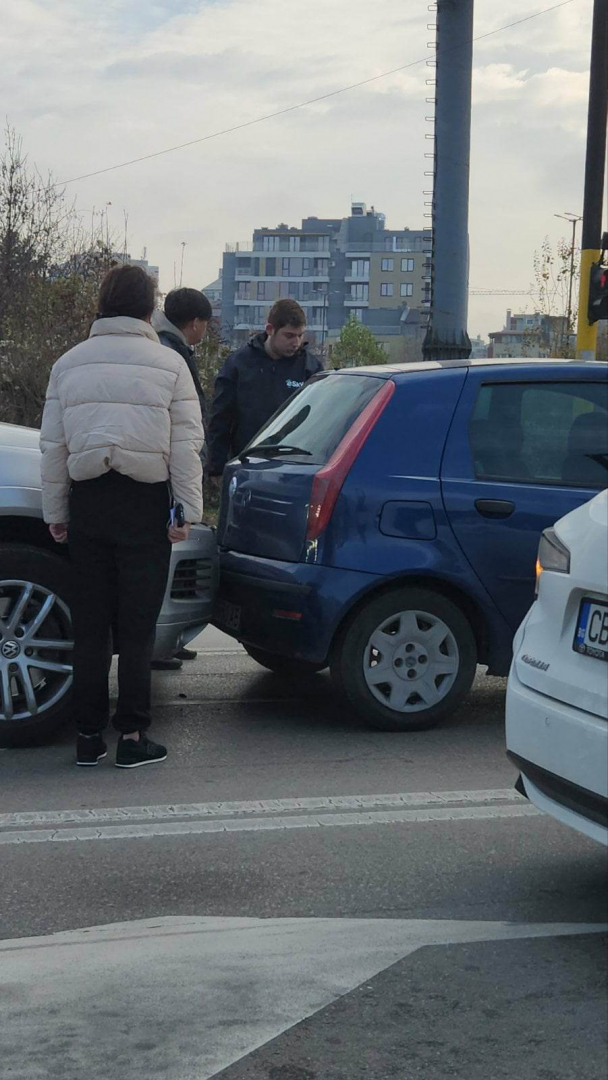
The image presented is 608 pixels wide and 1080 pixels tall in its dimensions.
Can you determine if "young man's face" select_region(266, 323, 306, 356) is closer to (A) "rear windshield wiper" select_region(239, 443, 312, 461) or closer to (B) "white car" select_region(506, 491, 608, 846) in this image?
(A) "rear windshield wiper" select_region(239, 443, 312, 461)

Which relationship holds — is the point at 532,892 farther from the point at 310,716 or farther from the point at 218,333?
the point at 218,333

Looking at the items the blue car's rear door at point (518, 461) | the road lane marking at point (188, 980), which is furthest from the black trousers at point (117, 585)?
the road lane marking at point (188, 980)

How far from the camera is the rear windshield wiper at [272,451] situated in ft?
20.1

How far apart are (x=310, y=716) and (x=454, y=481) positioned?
1.26 metres

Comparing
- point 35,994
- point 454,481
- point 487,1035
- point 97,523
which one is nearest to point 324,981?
point 487,1035

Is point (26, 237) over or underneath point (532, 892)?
over

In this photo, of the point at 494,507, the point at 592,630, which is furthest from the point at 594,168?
the point at 592,630

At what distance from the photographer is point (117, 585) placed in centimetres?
543

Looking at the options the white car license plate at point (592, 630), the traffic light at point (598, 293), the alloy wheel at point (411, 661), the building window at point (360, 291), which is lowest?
the alloy wheel at point (411, 661)

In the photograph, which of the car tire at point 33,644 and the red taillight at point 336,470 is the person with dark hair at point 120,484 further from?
the red taillight at point 336,470

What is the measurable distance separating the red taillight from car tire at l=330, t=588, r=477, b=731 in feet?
1.35

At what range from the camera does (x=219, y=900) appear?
155 inches

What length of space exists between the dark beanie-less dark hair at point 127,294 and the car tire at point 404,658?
153 centimetres

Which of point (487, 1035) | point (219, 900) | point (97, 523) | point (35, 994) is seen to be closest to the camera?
point (487, 1035)
